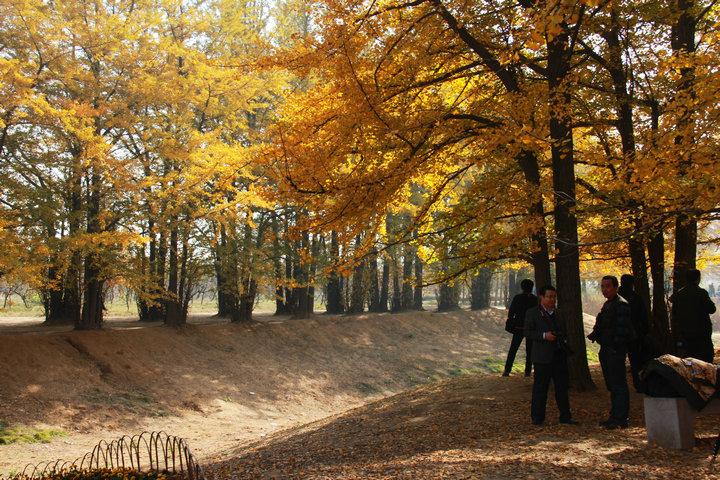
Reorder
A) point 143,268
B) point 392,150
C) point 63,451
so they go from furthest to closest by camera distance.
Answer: point 143,268 → point 63,451 → point 392,150

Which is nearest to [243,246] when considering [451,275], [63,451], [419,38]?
[63,451]

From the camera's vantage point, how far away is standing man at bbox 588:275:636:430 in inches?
223

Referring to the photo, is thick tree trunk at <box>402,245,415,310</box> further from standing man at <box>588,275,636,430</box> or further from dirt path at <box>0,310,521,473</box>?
standing man at <box>588,275,636,430</box>

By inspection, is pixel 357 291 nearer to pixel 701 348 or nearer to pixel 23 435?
pixel 23 435

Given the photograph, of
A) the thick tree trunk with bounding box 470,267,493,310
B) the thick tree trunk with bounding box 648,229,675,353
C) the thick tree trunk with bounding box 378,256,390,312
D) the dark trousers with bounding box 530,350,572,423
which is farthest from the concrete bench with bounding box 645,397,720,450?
the thick tree trunk with bounding box 470,267,493,310

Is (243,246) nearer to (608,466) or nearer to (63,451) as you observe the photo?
(63,451)

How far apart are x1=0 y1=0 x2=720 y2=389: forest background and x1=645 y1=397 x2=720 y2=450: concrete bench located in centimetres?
171

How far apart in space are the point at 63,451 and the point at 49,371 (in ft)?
11.7

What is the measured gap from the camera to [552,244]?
28.3 ft

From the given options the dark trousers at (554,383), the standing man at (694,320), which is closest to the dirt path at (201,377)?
the dark trousers at (554,383)

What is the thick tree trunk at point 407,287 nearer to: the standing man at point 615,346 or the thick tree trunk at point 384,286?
the thick tree trunk at point 384,286

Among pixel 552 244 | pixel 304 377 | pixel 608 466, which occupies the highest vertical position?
pixel 552 244

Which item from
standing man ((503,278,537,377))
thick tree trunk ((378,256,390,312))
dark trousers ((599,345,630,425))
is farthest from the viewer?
thick tree trunk ((378,256,390,312))

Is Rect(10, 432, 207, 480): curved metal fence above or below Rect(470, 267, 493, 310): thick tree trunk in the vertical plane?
below
